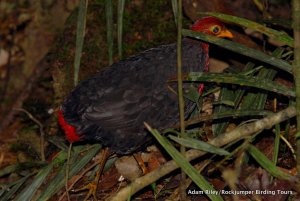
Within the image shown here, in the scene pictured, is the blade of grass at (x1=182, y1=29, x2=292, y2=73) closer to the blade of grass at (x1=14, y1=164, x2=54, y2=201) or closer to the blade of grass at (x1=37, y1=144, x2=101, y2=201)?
the blade of grass at (x1=37, y1=144, x2=101, y2=201)

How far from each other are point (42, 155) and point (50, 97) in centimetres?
110

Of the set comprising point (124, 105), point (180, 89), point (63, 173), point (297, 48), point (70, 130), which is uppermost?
point (297, 48)

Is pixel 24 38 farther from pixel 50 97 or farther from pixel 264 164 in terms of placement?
pixel 264 164

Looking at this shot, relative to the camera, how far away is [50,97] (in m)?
5.35

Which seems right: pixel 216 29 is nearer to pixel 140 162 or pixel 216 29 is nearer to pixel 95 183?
pixel 140 162

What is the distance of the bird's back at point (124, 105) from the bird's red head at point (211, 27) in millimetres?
454

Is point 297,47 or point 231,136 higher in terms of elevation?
point 297,47

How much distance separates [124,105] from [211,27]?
1.00 meters

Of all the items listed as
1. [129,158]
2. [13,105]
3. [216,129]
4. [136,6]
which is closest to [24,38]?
[13,105]

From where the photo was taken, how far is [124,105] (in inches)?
146

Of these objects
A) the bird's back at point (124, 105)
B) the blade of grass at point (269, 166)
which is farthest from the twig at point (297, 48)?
the bird's back at point (124, 105)

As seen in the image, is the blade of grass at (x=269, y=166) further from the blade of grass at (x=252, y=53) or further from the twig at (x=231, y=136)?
the blade of grass at (x=252, y=53)

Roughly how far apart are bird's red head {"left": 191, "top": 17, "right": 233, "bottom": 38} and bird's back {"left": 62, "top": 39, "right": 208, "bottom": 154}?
0.45m

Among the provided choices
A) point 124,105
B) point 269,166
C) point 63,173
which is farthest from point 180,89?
point 63,173
